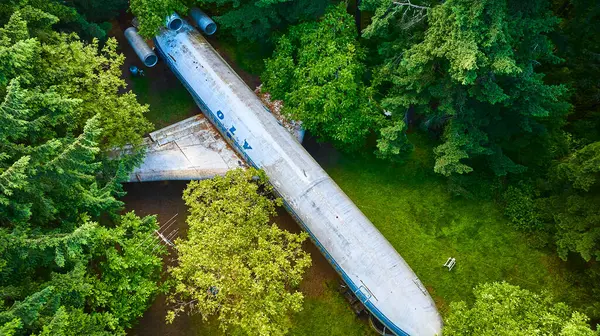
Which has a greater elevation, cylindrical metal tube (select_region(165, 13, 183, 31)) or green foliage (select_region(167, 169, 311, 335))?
cylindrical metal tube (select_region(165, 13, 183, 31))

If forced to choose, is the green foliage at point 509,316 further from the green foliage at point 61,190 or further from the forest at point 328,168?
the green foliage at point 61,190

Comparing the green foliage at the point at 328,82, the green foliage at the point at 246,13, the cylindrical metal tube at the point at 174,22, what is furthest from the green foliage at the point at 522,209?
the cylindrical metal tube at the point at 174,22

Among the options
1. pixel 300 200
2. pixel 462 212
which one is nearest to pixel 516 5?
pixel 462 212

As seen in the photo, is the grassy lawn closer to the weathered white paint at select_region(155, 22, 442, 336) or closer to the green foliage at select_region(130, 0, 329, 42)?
the weathered white paint at select_region(155, 22, 442, 336)

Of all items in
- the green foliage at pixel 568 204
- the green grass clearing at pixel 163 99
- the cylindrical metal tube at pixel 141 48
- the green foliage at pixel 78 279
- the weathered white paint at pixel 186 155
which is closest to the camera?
the green foliage at pixel 78 279

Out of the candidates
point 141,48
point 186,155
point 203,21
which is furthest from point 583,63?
point 141,48

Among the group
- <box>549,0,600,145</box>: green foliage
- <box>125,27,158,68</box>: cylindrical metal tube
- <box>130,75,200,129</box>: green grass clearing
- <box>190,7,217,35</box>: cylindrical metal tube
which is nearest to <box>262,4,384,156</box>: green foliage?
<box>190,7,217,35</box>: cylindrical metal tube
